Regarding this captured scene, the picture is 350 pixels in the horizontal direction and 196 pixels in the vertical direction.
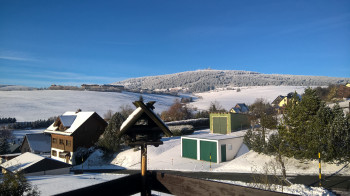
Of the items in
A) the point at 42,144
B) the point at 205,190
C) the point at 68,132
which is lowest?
the point at 42,144

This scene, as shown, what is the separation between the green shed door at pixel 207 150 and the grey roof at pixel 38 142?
100ft

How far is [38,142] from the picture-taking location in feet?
142

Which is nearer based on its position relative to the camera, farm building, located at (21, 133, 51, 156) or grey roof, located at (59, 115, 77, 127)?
grey roof, located at (59, 115, 77, 127)

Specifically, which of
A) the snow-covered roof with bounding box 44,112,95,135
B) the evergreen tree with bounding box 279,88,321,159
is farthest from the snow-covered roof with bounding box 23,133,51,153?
the evergreen tree with bounding box 279,88,321,159

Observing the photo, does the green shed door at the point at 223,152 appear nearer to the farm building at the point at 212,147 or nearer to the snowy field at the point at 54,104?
the farm building at the point at 212,147

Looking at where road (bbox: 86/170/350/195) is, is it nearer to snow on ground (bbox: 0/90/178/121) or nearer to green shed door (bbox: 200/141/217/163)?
green shed door (bbox: 200/141/217/163)

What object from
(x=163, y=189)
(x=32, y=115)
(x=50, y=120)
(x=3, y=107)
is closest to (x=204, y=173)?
(x=163, y=189)

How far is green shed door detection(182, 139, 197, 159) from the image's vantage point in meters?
26.8

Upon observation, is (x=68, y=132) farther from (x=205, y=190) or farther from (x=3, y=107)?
(x=3, y=107)

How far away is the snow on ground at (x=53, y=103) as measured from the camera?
231ft

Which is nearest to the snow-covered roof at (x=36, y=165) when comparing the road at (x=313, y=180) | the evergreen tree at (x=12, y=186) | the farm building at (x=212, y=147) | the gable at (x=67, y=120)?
the gable at (x=67, y=120)

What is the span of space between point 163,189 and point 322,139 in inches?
644

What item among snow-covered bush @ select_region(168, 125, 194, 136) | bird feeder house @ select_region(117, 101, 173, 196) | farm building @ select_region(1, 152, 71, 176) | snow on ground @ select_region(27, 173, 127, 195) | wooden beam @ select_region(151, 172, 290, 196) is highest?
bird feeder house @ select_region(117, 101, 173, 196)

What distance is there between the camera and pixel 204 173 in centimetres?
2139
